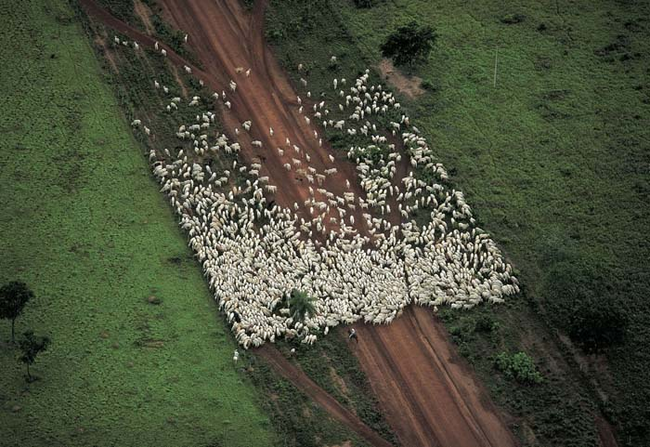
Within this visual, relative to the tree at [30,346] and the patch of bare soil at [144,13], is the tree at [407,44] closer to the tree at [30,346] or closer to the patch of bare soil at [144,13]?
the patch of bare soil at [144,13]

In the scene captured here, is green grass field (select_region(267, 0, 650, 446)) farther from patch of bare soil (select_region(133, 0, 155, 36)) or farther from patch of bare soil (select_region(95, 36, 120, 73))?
patch of bare soil (select_region(95, 36, 120, 73))

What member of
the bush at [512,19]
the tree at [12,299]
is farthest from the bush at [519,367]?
the bush at [512,19]

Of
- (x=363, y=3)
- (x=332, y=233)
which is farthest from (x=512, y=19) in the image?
(x=332, y=233)

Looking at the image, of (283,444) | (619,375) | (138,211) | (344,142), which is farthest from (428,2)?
(283,444)

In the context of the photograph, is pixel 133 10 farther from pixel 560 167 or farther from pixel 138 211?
pixel 560 167

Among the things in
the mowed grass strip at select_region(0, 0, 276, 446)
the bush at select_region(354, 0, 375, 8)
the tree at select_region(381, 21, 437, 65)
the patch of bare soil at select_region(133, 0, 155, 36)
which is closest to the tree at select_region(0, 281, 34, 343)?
the mowed grass strip at select_region(0, 0, 276, 446)

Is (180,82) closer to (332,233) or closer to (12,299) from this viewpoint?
(332,233)

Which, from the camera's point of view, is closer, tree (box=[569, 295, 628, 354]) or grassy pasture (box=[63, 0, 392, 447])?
grassy pasture (box=[63, 0, 392, 447])

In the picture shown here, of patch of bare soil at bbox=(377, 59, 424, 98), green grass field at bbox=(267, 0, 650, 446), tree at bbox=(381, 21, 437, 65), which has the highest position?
tree at bbox=(381, 21, 437, 65)
